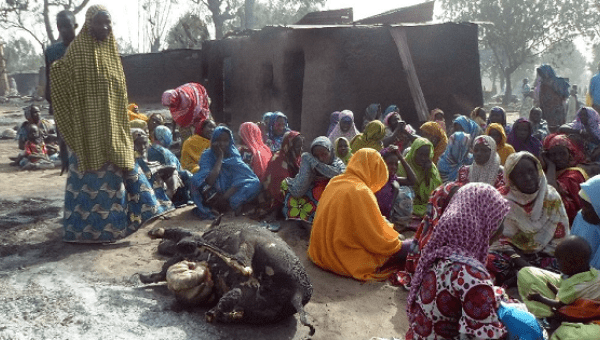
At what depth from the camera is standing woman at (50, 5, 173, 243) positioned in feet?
16.0

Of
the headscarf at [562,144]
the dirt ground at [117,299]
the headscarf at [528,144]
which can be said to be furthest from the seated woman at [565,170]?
the dirt ground at [117,299]

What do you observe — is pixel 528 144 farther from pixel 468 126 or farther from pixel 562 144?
pixel 562 144

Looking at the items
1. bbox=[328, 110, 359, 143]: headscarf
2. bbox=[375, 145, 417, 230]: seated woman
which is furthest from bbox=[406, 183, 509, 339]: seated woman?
bbox=[328, 110, 359, 143]: headscarf

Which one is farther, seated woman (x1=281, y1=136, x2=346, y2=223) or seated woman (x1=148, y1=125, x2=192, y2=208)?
seated woman (x1=148, y1=125, x2=192, y2=208)

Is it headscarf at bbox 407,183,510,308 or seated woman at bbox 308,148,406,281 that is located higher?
headscarf at bbox 407,183,510,308

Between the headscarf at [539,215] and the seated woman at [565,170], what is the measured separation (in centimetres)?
77

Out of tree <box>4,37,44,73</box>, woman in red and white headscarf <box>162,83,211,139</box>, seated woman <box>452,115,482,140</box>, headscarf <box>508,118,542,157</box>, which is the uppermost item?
tree <box>4,37,44,73</box>

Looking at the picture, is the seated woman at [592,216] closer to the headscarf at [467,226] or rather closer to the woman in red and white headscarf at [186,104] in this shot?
the headscarf at [467,226]

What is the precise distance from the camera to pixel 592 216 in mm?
3586

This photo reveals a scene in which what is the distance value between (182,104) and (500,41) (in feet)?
91.6

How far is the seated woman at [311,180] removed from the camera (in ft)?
19.3

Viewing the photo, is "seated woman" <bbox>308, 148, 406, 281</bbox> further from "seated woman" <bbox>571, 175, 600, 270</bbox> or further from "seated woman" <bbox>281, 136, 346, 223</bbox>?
"seated woman" <bbox>571, 175, 600, 270</bbox>

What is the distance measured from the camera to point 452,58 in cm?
1129

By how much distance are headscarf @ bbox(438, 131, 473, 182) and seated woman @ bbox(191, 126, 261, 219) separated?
2.49 metres
